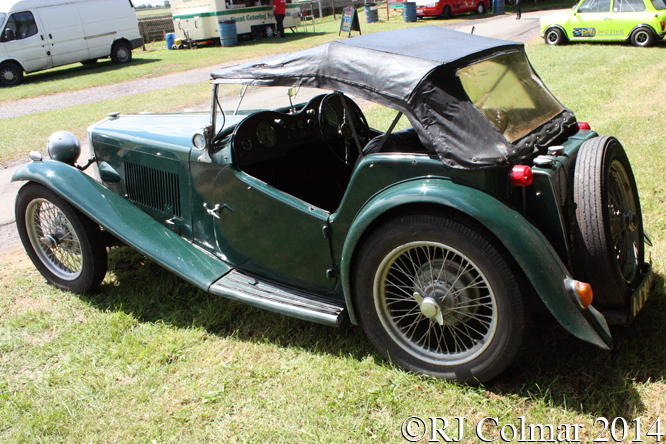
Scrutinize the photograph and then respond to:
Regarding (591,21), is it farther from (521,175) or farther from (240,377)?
(240,377)

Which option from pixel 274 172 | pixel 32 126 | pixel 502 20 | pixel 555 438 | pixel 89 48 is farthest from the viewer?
pixel 502 20

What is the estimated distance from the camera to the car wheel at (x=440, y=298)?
96.1 inches

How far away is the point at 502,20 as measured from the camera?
1007 inches

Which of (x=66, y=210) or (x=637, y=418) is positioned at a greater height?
(x=66, y=210)

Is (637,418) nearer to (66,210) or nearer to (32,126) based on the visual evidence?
(66,210)

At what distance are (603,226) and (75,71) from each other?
785 inches

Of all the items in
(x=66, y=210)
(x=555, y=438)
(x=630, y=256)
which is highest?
(x=66, y=210)

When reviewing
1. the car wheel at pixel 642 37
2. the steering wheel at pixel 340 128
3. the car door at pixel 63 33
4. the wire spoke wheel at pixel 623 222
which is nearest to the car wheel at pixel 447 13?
the car wheel at pixel 642 37

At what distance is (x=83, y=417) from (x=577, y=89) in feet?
31.5

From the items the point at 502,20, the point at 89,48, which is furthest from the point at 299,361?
the point at 502,20

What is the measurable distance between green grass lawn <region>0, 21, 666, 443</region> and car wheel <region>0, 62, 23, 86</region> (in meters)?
15.1

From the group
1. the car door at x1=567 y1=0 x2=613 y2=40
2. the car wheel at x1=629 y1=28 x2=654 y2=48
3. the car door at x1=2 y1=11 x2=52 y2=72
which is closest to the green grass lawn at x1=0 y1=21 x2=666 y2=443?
the car wheel at x1=629 y1=28 x2=654 y2=48

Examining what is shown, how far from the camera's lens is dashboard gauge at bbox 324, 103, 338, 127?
155 inches

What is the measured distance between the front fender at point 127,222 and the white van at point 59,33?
1538 centimetres
